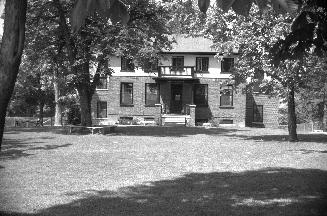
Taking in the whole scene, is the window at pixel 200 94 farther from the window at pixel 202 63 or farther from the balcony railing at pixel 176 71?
the balcony railing at pixel 176 71

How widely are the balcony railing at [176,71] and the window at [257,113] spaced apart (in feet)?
26.7

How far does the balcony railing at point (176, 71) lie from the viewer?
148 feet

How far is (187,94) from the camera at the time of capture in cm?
4662

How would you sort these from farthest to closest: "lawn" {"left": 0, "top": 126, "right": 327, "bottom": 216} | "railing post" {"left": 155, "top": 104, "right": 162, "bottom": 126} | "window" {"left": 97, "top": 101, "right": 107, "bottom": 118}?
1. "window" {"left": 97, "top": 101, "right": 107, "bottom": 118}
2. "railing post" {"left": 155, "top": 104, "right": 162, "bottom": 126}
3. "lawn" {"left": 0, "top": 126, "right": 327, "bottom": 216}

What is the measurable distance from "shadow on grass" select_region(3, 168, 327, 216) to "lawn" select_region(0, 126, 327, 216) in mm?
17

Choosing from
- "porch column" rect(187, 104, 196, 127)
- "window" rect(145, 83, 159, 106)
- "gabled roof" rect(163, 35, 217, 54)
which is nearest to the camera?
"porch column" rect(187, 104, 196, 127)

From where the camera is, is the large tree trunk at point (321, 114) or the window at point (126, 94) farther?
the window at point (126, 94)

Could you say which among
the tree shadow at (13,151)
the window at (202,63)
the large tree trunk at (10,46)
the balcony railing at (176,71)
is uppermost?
the window at (202,63)

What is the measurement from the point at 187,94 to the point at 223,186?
1450 inches

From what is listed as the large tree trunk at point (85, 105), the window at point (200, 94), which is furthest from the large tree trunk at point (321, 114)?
the large tree trunk at point (85, 105)

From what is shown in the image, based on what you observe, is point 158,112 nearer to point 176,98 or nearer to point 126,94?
point 176,98

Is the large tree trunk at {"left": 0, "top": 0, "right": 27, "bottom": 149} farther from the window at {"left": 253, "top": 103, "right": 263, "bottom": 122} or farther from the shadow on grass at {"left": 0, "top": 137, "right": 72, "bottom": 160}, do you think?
the window at {"left": 253, "top": 103, "right": 263, "bottom": 122}

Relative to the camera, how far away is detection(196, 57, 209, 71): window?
46.0m

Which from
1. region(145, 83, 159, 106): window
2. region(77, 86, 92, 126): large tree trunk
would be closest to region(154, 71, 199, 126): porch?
region(145, 83, 159, 106): window
